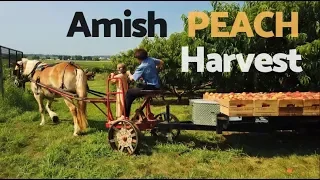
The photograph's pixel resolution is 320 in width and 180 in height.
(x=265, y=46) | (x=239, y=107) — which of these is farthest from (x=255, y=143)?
(x=265, y=46)

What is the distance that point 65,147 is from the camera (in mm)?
7387

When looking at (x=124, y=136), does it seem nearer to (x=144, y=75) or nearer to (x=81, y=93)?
(x=144, y=75)

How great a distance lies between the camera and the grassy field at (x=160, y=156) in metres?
6.02

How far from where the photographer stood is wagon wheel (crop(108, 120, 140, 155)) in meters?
6.89

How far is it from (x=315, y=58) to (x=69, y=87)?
7718mm

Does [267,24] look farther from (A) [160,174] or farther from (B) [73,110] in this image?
(A) [160,174]

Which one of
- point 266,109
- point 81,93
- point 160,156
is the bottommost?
point 160,156

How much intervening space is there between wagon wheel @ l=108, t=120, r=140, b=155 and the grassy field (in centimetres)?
18

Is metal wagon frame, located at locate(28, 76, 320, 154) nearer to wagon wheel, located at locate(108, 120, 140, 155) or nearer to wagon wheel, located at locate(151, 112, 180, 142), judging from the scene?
wagon wheel, located at locate(108, 120, 140, 155)

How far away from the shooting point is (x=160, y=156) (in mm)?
6906

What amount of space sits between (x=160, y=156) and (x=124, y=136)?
2.57 ft

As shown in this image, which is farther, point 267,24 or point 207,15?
point 207,15

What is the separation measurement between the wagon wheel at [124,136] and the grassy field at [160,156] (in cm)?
18

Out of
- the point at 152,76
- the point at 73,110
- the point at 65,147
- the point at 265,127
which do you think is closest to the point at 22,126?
the point at 73,110
